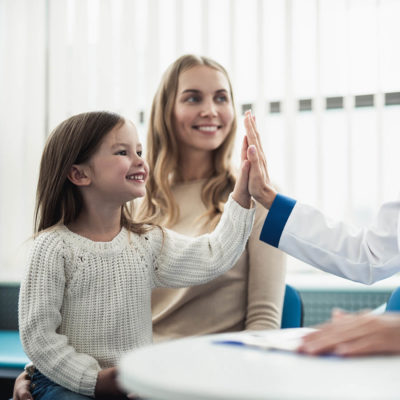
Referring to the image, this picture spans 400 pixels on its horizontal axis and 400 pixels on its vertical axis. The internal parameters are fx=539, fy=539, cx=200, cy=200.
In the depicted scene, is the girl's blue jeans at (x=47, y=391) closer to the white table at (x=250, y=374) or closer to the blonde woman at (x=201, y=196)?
the blonde woman at (x=201, y=196)

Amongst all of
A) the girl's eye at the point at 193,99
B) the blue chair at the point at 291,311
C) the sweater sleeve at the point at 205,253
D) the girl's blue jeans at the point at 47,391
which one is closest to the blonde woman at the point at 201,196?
the girl's eye at the point at 193,99

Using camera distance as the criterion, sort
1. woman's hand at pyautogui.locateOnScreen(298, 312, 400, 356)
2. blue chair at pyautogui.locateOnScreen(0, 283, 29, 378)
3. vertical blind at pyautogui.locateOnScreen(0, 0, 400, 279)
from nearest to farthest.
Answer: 1. woman's hand at pyautogui.locateOnScreen(298, 312, 400, 356)
2. blue chair at pyautogui.locateOnScreen(0, 283, 29, 378)
3. vertical blind at pyautogui.locateOnScreen(0, 0, 400, 279)

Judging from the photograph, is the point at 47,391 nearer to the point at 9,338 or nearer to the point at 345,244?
the point at 345,244

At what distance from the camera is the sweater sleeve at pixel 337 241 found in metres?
1.54

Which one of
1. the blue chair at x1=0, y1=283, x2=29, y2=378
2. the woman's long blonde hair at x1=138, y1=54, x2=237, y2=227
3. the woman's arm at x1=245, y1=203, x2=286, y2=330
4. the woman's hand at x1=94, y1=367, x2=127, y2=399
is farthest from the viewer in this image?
the blue chair at x1=0, y1=283, x2=29, y2=378

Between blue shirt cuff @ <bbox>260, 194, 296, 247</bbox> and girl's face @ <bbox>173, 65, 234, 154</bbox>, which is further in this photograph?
girl's face @ <bbox>173, 65, 234, 154</bbox>

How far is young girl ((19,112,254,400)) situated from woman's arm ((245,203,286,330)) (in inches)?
9.0

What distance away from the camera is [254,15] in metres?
2.97

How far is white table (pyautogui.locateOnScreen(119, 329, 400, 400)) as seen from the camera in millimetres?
603

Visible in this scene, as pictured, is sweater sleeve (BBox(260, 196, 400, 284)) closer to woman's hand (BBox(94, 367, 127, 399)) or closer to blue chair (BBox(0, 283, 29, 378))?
woman's hand (BBox(94, 367, 127, 399))

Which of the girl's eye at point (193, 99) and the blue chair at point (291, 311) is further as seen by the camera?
the girl's eye at point (193, 99)

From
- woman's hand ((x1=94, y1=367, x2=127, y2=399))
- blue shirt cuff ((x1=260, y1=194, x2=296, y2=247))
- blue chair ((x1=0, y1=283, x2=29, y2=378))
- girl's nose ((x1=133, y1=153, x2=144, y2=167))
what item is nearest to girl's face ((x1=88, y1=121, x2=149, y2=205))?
girl's nose ((x1=133, y1=153, x2=144, y2=167))

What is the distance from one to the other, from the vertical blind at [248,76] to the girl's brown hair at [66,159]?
1.50 metres

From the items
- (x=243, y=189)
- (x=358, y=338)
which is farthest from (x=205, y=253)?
(x=358, y=338)
